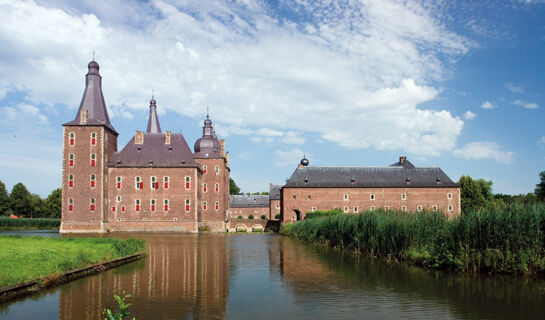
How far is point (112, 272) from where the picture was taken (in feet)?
42.5

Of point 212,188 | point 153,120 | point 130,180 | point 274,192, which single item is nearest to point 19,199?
point 153,120

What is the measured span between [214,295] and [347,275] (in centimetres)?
447

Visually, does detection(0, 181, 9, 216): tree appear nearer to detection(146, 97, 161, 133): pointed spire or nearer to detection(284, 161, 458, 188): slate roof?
detection(146, 97, 161, 133): pointed spire

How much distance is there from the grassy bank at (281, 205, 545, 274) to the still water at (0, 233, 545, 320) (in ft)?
2.06

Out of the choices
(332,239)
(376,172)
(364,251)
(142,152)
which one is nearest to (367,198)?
(376,172)

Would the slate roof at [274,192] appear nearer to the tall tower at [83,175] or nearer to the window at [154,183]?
the window at [154,183]

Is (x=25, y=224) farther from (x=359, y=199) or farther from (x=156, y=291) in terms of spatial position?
(x=156, y=291)

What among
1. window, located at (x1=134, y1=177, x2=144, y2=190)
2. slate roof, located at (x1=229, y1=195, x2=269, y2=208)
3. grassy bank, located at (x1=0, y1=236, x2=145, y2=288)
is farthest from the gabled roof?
slate roof, located at (x1=229, y1=195, x2=269, y2=208)

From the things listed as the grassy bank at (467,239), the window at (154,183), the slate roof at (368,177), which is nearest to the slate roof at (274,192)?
the slate roof at (368,177)

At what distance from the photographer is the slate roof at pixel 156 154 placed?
45906 mm

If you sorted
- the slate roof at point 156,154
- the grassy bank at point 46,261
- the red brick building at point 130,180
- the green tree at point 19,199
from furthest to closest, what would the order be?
the green tree at point 19,199 < the slate roof at point 156,154 < the red brick building at point 130,180 < the grassy bank at point 46,261

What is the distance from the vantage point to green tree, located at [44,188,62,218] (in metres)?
73.0

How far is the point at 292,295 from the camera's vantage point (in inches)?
390

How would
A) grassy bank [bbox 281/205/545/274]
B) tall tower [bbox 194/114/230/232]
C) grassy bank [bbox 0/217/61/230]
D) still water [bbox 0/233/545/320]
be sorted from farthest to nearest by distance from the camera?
grassy bank [bbox 0/217/61/230] < tall tower [bbox 194/114/230/232] < grassy bank [bbox 281/205/545/274] < still water [bbox 0/233/545/320]
